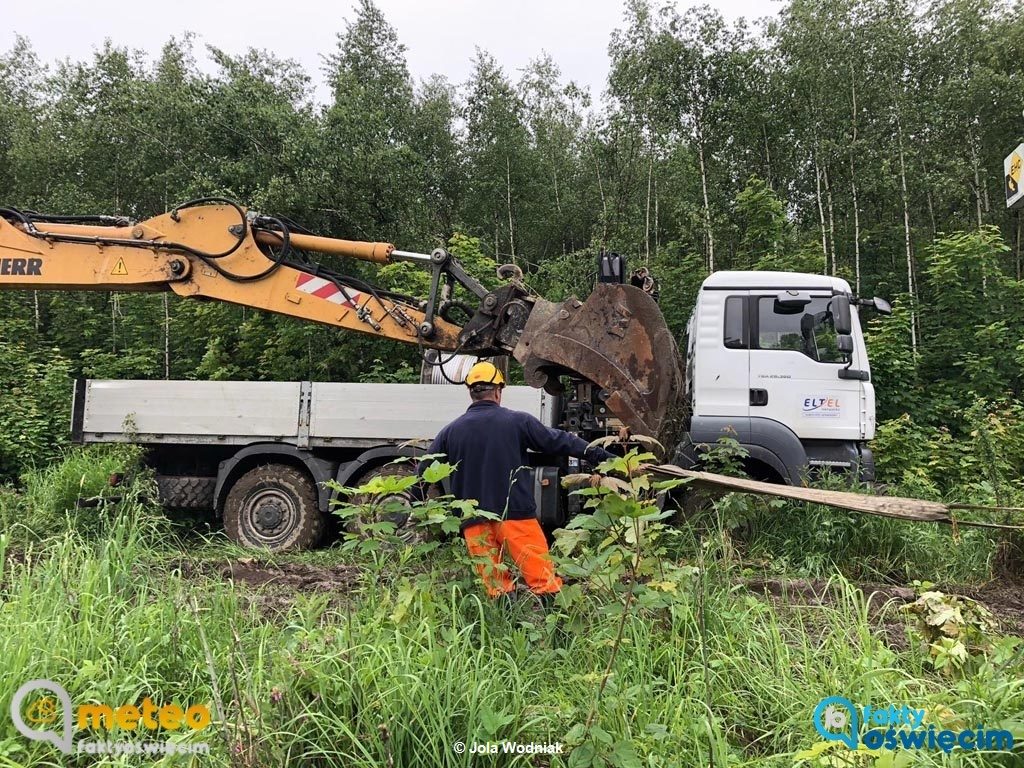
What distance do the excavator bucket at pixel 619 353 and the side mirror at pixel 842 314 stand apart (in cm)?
177

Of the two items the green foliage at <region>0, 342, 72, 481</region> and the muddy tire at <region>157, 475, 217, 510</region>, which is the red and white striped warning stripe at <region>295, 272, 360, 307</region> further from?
the green foliage at <region>0, 342, 72, 481</region>

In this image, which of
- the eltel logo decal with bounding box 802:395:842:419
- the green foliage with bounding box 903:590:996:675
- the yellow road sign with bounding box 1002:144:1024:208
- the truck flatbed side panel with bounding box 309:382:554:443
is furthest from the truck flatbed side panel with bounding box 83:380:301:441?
the yellow road sign with bounding box 1002:144:1024:208

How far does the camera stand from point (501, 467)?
10.3 ft

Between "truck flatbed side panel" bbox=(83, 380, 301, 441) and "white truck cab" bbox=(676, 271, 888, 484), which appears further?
"truck flatbed side panel" bbox=(83, 380, 301, 441)

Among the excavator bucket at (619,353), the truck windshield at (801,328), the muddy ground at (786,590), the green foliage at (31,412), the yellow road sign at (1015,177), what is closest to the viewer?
the yellow road sign at (1015,177)

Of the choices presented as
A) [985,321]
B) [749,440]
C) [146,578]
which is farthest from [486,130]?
[146,578]

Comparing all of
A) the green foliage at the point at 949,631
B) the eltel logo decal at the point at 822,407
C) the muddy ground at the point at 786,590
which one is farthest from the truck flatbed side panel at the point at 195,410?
the green foliage at the point at 949,631

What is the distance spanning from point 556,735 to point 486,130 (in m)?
19.8

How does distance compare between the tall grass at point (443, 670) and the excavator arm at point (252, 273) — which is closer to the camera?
the tall grass at point (443, 670)

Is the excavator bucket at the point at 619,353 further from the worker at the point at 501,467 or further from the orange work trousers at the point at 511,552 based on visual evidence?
the orange work trousers at the point at 511,552

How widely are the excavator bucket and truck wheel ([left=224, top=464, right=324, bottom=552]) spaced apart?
271cm

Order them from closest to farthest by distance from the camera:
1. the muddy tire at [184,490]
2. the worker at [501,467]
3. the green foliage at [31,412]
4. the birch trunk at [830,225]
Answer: the worker at [501,467], the muddy tire at [184,490], the green foliage at [31,412], the birch trunk at [830,225]

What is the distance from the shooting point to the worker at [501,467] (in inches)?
117

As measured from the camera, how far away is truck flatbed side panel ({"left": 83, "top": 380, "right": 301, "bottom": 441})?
6031mm
